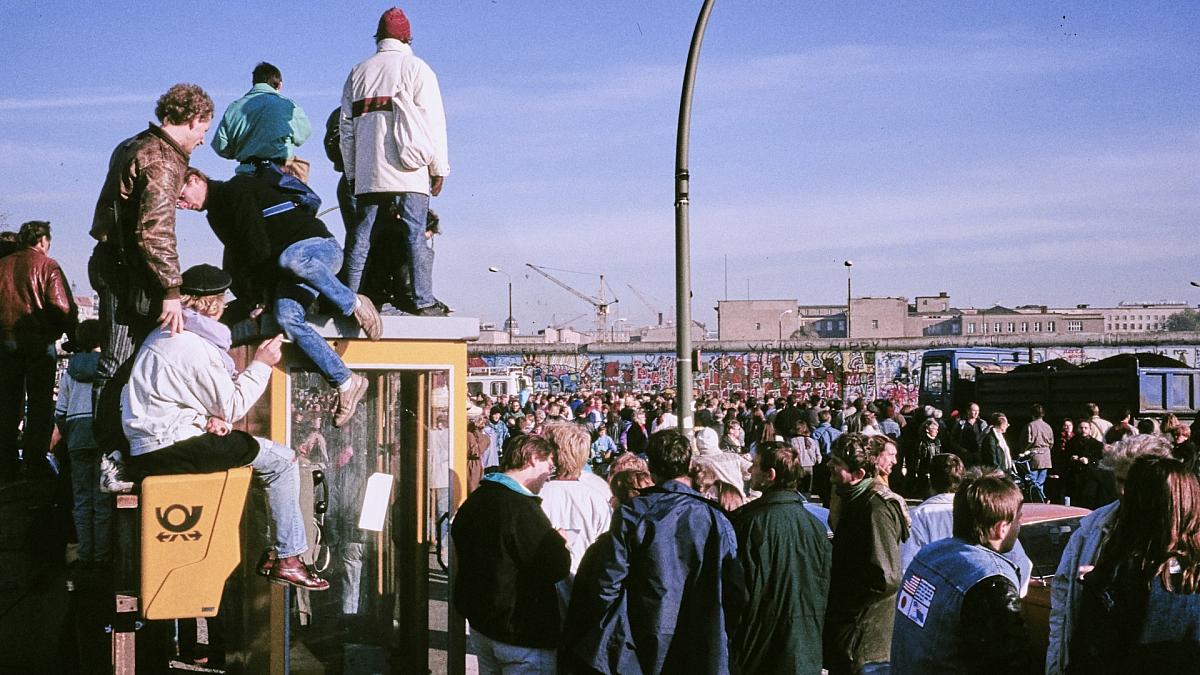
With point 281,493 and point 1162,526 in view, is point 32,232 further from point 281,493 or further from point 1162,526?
point 1162,526

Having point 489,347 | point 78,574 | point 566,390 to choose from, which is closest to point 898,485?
point 78,574

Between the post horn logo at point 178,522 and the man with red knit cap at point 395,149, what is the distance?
2225 millimetres

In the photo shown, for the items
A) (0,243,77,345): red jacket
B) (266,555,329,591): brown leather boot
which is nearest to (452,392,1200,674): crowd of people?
(266,555,329,591): brown leather boot

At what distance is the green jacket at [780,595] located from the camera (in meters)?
5.37

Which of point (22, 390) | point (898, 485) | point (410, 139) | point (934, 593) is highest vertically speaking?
point (410, 139)

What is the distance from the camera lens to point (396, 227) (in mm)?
7055

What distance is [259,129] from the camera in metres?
6.34

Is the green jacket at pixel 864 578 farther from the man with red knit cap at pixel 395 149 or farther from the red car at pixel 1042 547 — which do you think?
the man with red knit cap at pixel 395 149

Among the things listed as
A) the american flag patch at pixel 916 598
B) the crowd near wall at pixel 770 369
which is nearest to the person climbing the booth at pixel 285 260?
the american flag patch at pixel 916 598

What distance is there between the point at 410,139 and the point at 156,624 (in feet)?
10.2

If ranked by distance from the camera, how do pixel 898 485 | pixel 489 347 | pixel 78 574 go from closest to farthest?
pixel 78 574
pixel 898 485
pixel 489 347

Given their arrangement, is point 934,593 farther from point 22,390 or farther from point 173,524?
point 22,390

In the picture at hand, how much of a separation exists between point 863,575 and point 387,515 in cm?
269

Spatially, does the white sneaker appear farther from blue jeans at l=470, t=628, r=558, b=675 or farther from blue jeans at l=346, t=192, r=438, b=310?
blue jeans at l=470, t=628, r=558, b=675
